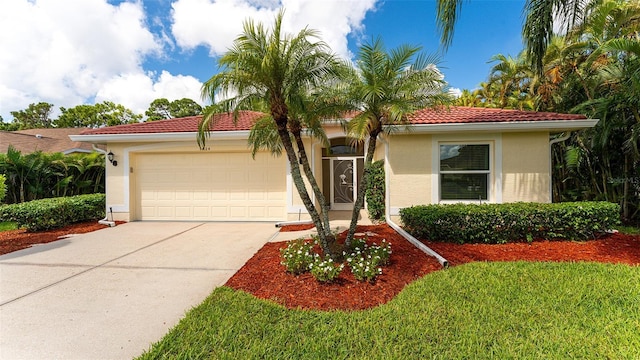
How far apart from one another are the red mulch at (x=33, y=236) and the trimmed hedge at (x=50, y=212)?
229 mm

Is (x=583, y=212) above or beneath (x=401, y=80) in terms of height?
beneath

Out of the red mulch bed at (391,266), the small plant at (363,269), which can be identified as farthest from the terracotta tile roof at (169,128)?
the small plant at (363,269)

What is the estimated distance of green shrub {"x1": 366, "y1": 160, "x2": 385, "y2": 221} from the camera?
870cm

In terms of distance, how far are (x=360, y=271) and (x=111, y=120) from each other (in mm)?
35336

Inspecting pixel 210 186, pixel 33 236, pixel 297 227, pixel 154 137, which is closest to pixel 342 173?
pixel 297 227

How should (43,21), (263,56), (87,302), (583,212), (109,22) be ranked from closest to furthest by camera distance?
(87,302), (263,56), (583,212), (43,21), (109,22)

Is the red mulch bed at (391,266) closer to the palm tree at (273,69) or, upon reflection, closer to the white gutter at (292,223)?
the white gutter at (292,223)

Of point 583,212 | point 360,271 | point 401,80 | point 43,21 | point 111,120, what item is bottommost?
point 360,271

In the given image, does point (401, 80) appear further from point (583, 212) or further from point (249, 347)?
point (583, 212)

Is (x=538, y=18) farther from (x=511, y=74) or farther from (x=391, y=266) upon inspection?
(x=511, y=74)

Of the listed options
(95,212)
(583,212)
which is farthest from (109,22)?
(583,212)

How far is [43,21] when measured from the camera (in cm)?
708

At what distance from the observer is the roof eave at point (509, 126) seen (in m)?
7.23

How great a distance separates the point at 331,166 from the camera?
11242mm
